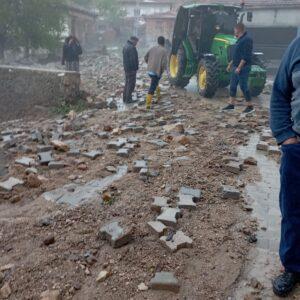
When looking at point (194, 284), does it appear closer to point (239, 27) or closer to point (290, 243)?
point (290, 243)

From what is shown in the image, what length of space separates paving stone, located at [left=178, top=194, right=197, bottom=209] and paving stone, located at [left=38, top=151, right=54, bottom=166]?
2.15m

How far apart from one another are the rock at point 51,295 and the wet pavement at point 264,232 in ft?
4.07

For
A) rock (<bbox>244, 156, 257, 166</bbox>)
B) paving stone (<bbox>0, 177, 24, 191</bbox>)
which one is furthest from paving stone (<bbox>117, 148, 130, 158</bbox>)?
rock (<bbox>244, 156, 257, 166</bbox>)

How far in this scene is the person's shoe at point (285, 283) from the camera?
2.55m

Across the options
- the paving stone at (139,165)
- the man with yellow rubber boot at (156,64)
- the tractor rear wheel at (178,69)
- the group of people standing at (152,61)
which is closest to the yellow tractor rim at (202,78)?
the tractor rear wheel at (178,69)

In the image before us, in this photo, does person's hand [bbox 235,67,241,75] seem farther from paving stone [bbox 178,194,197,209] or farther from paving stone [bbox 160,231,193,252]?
Result: paving stone [bbox 160,231,193,252]

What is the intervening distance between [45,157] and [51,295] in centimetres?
296

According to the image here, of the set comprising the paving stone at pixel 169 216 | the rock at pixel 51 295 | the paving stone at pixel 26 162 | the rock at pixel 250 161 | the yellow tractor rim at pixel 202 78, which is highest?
the yellow tractor rim at pixel 202 78

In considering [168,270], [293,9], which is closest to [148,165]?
[168,270]

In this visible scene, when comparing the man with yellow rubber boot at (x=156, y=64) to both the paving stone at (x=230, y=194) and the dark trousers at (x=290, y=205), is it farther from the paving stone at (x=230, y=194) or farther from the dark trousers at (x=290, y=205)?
the dark trousers at (x=290, y=205)

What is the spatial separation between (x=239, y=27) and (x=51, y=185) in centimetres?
538

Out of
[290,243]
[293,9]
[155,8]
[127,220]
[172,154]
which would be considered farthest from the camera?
[155,8]

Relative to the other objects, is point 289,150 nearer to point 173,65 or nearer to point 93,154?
point 93,154

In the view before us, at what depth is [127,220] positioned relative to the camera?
3.54 m
